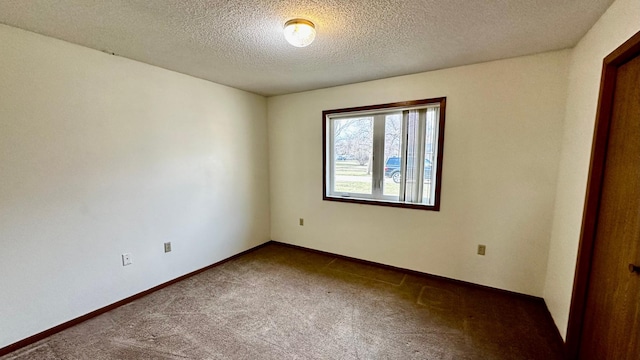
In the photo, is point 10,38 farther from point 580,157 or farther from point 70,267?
point 580,157

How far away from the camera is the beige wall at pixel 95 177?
Answer: 187 centimetres

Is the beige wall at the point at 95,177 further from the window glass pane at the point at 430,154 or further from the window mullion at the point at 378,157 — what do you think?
the window glass pane at the point at 430,154

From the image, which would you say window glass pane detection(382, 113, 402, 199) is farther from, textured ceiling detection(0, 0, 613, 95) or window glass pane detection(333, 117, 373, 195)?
textured ceiling detection(0, 0, 613, 95)

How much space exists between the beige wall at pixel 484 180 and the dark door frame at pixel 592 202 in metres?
0.72

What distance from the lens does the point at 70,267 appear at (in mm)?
2119

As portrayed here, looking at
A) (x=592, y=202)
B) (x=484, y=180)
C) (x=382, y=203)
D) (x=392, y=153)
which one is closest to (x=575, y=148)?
(x=592, y=202)

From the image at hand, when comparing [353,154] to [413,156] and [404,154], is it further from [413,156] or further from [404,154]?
[413,156]

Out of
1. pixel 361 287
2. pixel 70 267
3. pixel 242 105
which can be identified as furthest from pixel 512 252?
pixel 70 267

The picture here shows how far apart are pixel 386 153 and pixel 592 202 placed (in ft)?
6.09

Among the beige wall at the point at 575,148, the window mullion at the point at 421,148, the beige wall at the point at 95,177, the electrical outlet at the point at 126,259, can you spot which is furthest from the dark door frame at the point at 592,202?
the electrical outlet at the point at 126,259

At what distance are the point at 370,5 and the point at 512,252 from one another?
2.55 meters

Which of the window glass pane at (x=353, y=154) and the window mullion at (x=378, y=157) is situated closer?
the window mullion at (x=378, y=157)

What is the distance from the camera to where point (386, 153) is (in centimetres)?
319

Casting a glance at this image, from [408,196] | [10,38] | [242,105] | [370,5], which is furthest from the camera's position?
[242,105]
